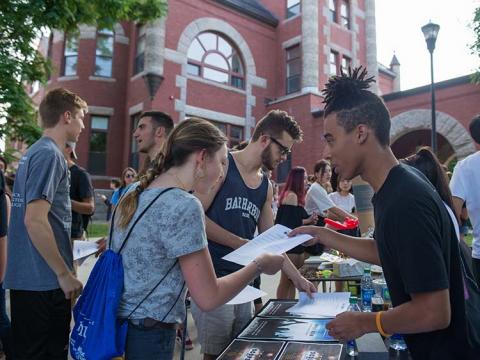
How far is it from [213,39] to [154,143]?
16153 mm

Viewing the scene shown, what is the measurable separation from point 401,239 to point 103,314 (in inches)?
48.9

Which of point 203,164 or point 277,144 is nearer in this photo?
point 203,164

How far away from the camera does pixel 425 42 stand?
10.1 m

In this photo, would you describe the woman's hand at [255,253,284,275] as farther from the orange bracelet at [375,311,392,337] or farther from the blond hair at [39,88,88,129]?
the blond hair at [39,88,88,129]

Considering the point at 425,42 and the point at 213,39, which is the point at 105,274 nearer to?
the point at 425,42

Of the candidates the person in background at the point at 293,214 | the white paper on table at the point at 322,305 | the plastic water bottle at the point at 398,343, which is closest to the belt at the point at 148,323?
the white paper on table at the point at 322,305

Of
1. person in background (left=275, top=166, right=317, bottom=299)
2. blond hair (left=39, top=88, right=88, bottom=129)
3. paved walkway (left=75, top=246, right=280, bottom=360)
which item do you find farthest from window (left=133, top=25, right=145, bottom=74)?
blond hair (left=39, top=88, right=88, bottom=129)

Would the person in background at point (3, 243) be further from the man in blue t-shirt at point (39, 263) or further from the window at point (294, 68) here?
the window at point (294, 68)

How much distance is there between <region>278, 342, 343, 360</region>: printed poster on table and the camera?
1514 mm

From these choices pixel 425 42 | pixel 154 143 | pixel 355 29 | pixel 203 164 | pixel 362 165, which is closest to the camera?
pixel 362 165

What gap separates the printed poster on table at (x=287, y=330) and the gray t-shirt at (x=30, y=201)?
1438mm

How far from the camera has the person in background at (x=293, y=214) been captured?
16.7ft

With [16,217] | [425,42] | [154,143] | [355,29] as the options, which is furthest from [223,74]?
[16,217]

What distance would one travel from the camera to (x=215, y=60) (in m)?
18.4
